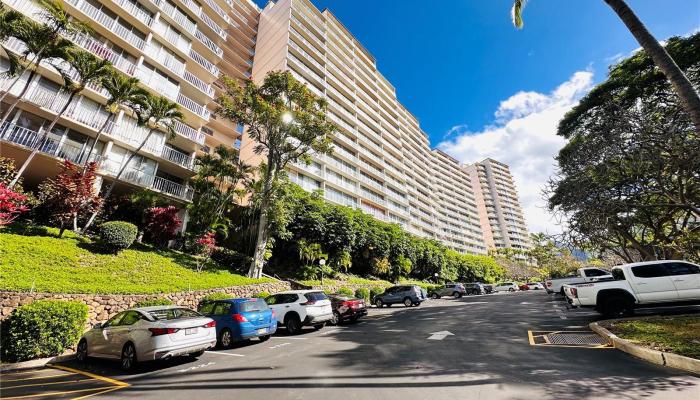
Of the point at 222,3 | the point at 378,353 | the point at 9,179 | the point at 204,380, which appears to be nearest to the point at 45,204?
the point at 9,179

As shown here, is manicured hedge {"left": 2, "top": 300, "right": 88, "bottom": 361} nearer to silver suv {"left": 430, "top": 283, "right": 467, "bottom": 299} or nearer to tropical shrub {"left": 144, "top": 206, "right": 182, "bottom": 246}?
tropical shrub {"left": 144, "top": 206, "right": 182, "bottom": 246}

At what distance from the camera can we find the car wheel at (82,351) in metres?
8.02

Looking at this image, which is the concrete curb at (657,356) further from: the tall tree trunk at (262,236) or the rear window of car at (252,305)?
the tall tree trunk at (262,236)

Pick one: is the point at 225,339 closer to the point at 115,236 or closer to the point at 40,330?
the point at 40,330

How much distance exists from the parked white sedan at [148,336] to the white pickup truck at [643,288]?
1233 cm

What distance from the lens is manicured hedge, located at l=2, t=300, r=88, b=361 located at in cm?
777

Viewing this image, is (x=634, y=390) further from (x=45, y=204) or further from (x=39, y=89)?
(x=39, y=89)

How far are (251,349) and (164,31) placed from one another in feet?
87.0

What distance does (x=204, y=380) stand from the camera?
5.93 meters

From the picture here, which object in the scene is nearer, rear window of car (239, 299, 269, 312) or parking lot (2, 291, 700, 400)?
parking lot (2, 291, 700, 400)

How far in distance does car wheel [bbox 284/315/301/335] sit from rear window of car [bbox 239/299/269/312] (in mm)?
1573

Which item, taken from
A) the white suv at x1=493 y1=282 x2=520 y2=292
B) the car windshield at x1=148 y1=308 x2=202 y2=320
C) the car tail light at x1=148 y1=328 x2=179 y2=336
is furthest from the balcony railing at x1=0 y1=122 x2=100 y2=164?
the white suv at x1=493 y1=282 x2=520 y2=292

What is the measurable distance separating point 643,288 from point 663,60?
7196 mm

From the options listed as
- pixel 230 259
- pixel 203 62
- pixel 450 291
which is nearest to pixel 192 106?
pixel 203 62
